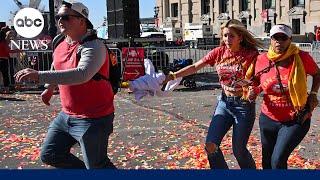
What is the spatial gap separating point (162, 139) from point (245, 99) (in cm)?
292

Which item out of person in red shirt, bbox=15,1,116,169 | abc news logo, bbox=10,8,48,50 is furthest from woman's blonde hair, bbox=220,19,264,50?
abc news logo, bbox=10,8,48,50

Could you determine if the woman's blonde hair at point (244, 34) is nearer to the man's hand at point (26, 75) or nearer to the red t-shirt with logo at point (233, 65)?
the red t-shirt with logo at point (233, 65)

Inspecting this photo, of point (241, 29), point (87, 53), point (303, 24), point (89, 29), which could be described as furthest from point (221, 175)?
point (303, 24)

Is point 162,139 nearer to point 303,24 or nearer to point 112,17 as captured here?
point 112,17

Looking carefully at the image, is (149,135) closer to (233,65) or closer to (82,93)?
(233,65)

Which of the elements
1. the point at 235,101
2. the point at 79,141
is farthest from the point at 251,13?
the point at 79,141

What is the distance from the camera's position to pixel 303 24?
159ft

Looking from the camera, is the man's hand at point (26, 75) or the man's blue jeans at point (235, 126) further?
the man's blue jeans at point (235, 126)

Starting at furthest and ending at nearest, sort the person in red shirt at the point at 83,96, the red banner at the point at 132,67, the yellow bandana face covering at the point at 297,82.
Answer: the red banner at the point at 132,67 < the yellow bandana face covering at the point at 297,82 < the person in red shirt at the point at 83,96

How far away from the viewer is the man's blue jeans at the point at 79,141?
12.4ft

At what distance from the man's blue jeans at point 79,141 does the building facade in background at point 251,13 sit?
42140mm

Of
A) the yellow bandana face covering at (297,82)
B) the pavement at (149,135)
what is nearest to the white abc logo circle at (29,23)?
the pavement at (149,135)

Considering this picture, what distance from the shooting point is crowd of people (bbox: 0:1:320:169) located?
3.71 m

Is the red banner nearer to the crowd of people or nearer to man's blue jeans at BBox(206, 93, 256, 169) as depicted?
the crowd of people
